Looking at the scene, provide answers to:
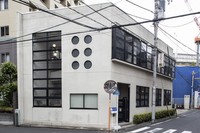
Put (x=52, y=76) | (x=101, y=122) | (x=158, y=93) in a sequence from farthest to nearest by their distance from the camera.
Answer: (x=158, y=93), (x=52, y=76), (x=101, y=122)

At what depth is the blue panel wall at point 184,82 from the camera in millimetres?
47669

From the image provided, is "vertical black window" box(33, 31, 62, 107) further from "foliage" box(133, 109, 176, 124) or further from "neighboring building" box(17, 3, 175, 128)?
"foliage" box(133, 109, 176, 124)

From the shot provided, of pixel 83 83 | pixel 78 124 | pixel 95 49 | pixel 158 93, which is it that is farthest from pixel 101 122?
pixel 158 93

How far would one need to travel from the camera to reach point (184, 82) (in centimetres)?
4825

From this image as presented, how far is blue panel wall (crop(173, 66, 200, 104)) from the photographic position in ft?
156

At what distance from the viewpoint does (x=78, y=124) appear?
16.0 metres

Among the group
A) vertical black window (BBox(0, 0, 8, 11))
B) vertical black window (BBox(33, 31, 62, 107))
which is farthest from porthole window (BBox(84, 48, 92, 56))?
vertical black window (BBox(0, 0, 8, 11))

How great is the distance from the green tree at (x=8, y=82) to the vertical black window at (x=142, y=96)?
9673mm

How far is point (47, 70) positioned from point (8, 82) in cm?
502

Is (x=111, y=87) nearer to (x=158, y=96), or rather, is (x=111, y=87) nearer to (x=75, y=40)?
(x=75, y=40)

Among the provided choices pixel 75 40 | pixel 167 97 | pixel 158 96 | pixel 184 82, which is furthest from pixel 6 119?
pixel 184 82

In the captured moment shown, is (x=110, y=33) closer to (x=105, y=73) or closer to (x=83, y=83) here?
(x=105, y=73)

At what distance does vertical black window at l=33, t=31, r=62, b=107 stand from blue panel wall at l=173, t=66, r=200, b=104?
34690mm

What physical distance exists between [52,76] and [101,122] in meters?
4.72
